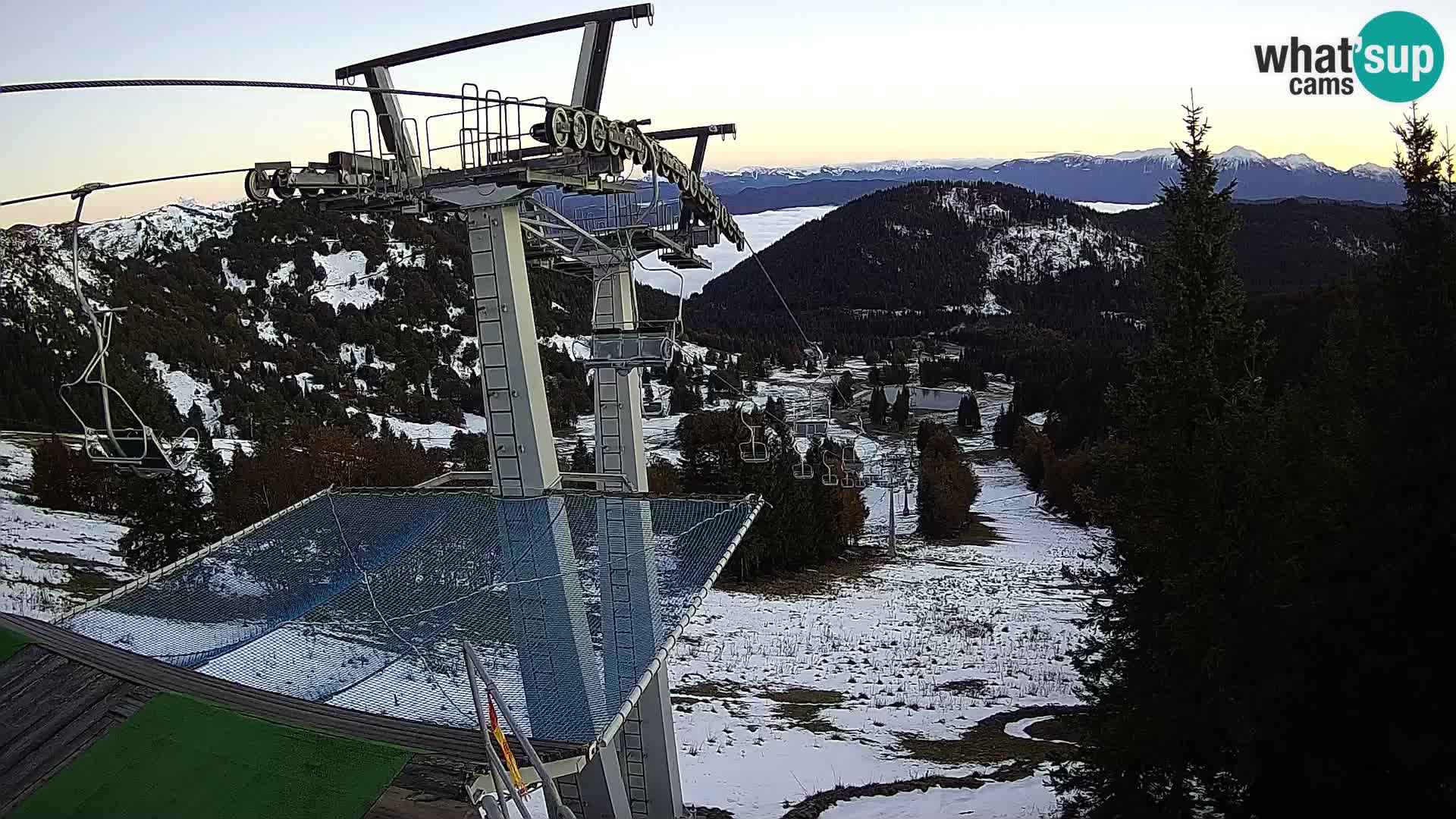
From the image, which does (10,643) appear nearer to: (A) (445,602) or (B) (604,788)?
(A) (445,602)

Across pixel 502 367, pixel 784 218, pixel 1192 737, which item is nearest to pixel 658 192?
pixel 502 367

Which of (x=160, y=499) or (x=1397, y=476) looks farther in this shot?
(x=160, y=499)

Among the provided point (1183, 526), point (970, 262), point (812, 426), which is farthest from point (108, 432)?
point (970, 262)

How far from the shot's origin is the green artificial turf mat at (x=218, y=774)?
15.4 feet

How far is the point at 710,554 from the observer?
7.69 metres

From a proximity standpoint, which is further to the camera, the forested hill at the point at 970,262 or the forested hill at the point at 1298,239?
the forested hill at the point at 970,262

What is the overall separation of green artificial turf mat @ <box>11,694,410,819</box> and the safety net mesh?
0.49 meters

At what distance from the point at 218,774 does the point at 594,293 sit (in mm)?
6792

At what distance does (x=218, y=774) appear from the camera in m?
4.96

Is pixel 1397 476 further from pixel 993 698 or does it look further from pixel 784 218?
pixel 784 218

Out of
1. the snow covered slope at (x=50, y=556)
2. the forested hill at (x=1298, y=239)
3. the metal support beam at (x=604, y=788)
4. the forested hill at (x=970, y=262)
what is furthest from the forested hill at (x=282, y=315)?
the forested hill at (x=1298, y=239)

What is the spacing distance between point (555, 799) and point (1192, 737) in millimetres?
7528

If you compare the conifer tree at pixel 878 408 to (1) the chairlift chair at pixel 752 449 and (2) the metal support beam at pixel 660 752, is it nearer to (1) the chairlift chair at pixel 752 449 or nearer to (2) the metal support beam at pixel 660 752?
(1) the chairlift chair at pixel 752 449

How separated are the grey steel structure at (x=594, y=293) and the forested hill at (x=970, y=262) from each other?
300 ft
